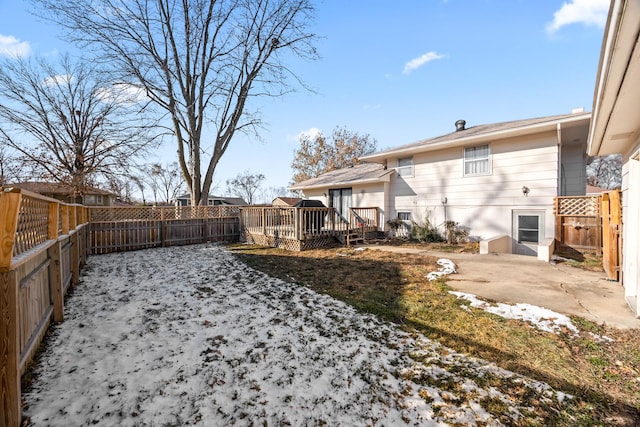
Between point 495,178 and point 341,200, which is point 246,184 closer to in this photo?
point 341,200

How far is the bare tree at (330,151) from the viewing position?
96.0 feet

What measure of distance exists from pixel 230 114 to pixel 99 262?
10.1m

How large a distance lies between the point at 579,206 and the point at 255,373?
9.57m

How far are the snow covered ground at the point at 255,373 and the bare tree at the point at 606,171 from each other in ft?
129

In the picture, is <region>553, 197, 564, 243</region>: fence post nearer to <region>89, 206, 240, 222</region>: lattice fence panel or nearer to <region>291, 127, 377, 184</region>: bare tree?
<region>89, 206, 240, 222</region>: lattice fence panel

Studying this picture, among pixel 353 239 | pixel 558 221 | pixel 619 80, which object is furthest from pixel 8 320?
pixel 558 221

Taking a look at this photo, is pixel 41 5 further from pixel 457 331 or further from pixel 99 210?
pixel 457 331

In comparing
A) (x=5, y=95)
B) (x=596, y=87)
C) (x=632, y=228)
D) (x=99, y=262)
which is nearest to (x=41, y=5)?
(x=5, y=95)

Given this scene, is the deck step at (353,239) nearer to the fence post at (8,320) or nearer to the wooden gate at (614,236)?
the wooden gate at (614,236)

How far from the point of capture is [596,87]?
2.88 meters

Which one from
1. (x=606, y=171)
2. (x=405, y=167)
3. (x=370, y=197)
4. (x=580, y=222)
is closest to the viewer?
(x=580, y=222)

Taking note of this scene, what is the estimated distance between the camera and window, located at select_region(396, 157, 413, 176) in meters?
11.7

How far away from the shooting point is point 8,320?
1864mm

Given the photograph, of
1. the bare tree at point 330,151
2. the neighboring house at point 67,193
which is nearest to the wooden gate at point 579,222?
the neighboring house at point 67,193
